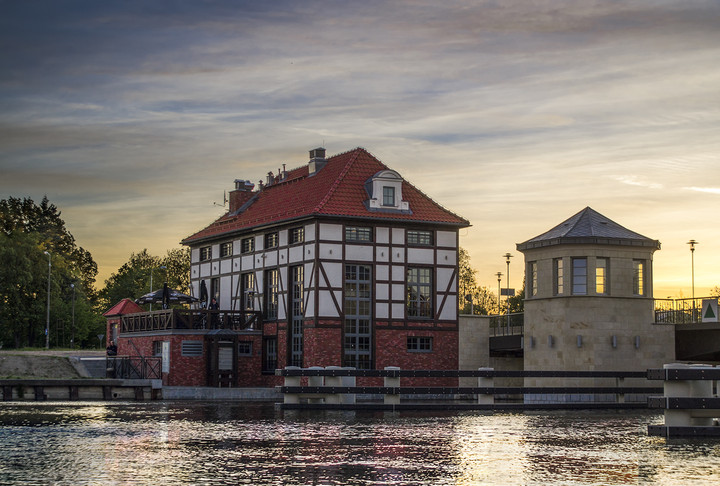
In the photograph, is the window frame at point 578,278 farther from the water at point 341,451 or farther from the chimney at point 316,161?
the chimney at point 316,161

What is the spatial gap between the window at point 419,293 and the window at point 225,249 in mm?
10642

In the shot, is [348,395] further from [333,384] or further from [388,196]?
[388,196]

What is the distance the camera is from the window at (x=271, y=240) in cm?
5072

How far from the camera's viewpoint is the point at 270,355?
4988cm

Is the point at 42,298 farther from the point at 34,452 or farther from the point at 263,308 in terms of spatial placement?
the point at 34,452

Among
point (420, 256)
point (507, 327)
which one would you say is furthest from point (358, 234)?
point (507, 327)

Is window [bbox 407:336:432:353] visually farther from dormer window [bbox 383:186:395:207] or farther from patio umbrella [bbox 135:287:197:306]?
patio umbrella [bbox 135:287:197:306]

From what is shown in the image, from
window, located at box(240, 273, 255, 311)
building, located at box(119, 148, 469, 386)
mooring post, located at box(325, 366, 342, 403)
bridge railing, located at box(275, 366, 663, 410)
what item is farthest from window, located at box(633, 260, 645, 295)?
window, located at box(240, 273, 255, 311)

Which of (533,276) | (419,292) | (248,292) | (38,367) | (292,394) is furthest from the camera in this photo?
(38,367)

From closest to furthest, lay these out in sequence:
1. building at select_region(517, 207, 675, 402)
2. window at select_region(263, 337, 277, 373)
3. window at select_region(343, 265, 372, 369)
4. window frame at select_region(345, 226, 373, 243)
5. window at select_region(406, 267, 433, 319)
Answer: building at select_region(517, 207, 675, 402) < window at select_region(343, 265, 372, 369) < window frame at select_region(345, 226, 373, 243) < window at select_region(406, 267, 433, 319) < window at select_region(263, 337, 277, 373)

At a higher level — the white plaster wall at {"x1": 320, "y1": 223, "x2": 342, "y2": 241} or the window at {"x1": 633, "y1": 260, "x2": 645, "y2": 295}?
the white plaster wall at {"x1": 320, "y1": 223, "x2": 342, "y2": 241}

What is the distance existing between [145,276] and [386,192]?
223 ft

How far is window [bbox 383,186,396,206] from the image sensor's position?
49.2m

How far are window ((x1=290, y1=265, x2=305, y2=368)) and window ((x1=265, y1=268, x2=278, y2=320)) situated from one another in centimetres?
140
